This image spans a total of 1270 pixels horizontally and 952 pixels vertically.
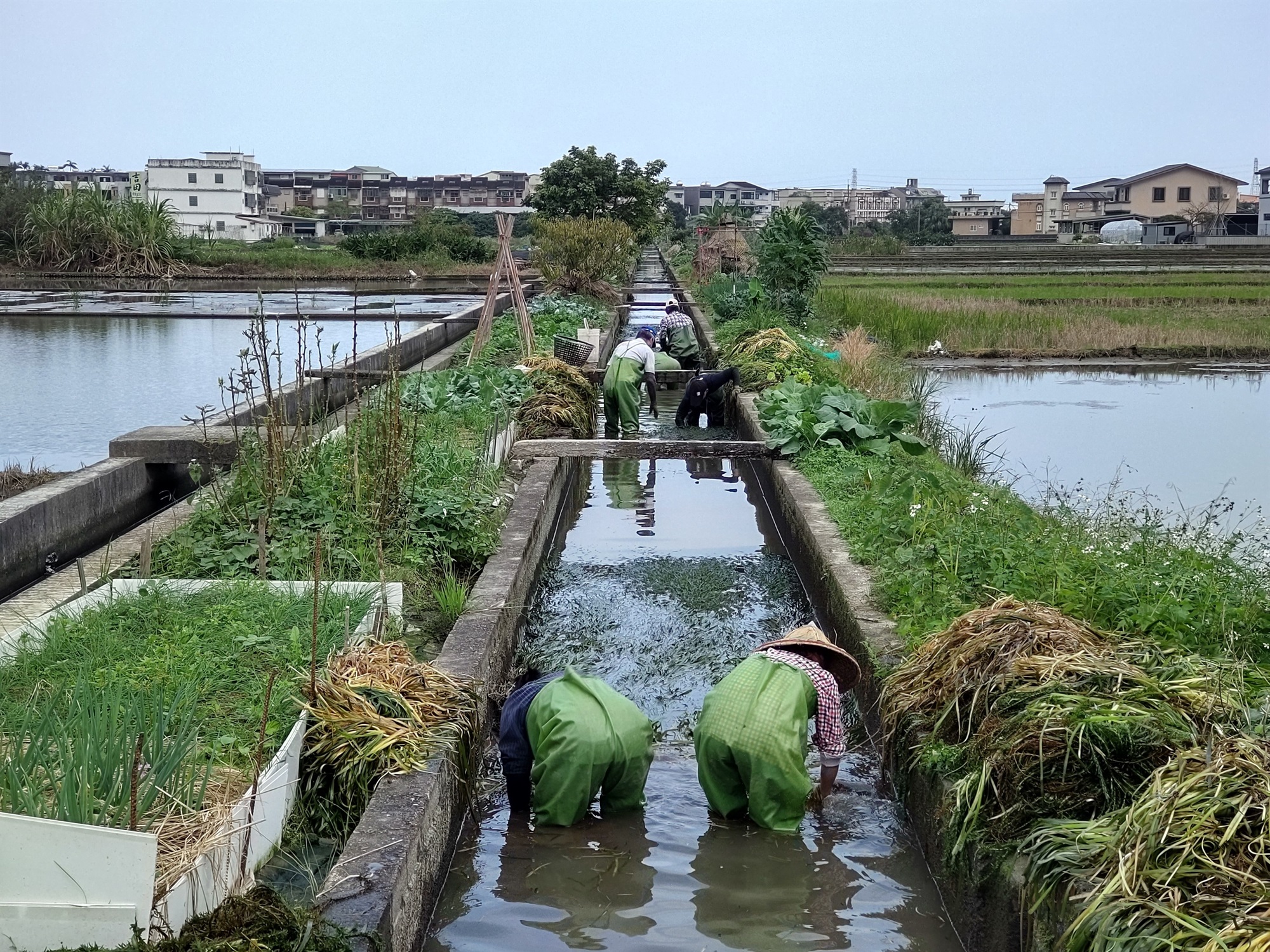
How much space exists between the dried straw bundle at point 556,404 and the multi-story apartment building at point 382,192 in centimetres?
9282

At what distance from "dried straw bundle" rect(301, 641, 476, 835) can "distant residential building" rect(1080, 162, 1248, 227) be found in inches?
3131

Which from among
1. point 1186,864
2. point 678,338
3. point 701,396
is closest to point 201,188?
point 678,338

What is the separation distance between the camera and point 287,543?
6.51 metres

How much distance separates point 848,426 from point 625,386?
3.03 metres

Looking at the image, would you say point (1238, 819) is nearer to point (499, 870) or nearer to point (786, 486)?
point (499, 870)

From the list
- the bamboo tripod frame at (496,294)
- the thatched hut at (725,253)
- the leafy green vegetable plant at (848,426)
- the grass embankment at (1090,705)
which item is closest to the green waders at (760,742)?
the grass embankment at (1090,705)

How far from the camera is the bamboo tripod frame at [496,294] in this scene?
14609 millimetres

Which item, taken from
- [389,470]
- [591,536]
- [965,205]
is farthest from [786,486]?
[965,205]

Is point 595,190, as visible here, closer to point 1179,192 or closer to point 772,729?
point 772,729

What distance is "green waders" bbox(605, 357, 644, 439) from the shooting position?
12703 mm

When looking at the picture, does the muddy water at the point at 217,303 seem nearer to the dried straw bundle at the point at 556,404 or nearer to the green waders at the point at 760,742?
the dried straw bundle at the point at 556,404

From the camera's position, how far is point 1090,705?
393 centimetres

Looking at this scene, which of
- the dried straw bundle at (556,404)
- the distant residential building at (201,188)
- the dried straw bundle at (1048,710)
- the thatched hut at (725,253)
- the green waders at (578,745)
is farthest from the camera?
the distant residential building at (201,188)

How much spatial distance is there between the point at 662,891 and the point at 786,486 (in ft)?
17.7
